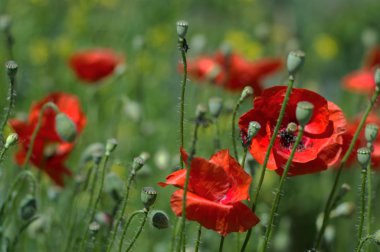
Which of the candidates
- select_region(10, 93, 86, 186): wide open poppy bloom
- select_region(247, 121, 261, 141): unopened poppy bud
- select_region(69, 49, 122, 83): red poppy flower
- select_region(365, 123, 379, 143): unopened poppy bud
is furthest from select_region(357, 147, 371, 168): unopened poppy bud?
select_region(69, 49, 122, 83): red poppy flower

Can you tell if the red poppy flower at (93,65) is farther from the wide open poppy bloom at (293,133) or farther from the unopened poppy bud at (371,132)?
the unopened poppy bud at (371,132)

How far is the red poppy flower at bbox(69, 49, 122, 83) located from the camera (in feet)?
11.0

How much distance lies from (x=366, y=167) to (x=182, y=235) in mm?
390

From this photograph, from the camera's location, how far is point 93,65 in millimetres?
3385

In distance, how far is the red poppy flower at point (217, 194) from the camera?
1460 millimetres

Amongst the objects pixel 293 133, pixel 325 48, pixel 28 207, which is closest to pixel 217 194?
pixel 293 133

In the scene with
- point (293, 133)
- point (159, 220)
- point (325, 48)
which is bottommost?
point (159, 220)

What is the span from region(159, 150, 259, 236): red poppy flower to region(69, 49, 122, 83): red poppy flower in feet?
6.26

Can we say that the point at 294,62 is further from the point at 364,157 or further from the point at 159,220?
the point at 159,220

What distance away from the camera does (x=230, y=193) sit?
1.55 meters

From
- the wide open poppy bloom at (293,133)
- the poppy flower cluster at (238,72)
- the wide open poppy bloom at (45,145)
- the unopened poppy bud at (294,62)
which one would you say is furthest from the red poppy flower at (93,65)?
the unopened poppy bud at (294,62)

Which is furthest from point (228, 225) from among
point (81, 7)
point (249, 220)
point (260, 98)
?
point (81, 7)

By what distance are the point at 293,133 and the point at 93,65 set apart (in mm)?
1774

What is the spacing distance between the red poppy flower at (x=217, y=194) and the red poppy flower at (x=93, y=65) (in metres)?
1.91
